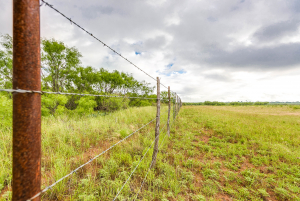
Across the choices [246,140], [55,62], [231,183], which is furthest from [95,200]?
[55,62]

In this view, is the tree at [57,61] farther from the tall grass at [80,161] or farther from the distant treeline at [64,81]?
the tall grass at [80,161]

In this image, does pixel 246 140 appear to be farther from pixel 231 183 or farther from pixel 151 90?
pixel 151 90

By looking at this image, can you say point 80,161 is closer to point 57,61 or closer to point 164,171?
point 164,171

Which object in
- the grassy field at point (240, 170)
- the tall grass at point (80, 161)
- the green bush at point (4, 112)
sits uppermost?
the green bush at point (4, 112)

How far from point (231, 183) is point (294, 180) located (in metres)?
1.71

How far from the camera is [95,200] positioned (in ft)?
5.96

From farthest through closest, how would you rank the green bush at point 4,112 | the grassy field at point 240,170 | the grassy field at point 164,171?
the green bush at point 4,112
the grassy field at point 240,170
the grassy field at point 164,171

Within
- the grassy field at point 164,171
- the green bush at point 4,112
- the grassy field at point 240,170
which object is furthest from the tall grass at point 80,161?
the green bush at point 4,112

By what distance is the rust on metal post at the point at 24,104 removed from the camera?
657 mm

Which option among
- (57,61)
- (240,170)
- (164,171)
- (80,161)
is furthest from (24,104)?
(57,61)

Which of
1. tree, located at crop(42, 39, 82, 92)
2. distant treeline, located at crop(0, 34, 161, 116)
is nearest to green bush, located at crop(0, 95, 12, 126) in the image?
distant treeline, located at crop(0, 34, 161, 116)

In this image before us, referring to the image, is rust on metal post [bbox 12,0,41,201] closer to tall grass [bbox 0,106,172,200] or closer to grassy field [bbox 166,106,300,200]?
tall grass [bbox 0,106,172,200]

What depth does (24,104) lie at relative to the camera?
0.67 metres

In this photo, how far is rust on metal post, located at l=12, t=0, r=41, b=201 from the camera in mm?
657
